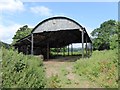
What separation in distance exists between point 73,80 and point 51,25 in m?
7.28

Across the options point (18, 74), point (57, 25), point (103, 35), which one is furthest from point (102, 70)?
point (103, 35)

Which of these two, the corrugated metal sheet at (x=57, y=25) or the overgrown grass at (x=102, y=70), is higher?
the corrugated metal sheet at (x=57, y=25)

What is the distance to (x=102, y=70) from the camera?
11.1 m

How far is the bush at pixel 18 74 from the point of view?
8.08m

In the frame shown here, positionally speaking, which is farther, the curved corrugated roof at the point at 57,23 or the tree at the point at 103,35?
the tree at the point at 103,35

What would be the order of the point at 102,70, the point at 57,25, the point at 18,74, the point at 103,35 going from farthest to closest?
1. the point at 103,35
2. the point at 57,25
3. the point at 102,70
4. the point at 18,74

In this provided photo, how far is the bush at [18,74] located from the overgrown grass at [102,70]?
2.67m

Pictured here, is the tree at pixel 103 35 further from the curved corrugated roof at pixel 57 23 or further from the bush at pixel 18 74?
the bush at pixel 18 74

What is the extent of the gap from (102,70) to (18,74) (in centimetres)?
448

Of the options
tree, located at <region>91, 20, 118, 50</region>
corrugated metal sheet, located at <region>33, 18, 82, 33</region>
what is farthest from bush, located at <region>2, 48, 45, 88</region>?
tree, located at <region>91, 20, 118, 50</region>

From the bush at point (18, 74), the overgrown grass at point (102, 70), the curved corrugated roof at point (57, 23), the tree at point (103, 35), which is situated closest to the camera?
the bush at point (18, 74)

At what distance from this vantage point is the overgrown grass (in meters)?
9.91

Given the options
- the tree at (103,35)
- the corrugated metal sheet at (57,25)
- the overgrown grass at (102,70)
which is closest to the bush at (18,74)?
the overgrown grass at (102,70)

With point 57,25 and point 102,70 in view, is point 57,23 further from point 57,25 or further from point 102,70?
point 102,70
